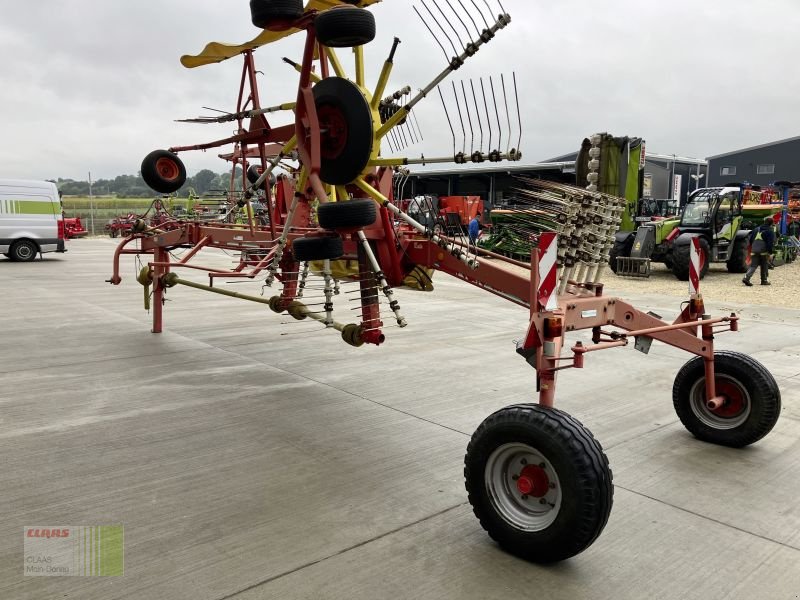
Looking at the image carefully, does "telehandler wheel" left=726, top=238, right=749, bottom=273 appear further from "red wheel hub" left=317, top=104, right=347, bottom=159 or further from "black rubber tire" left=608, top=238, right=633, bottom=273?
"red wheel hub" left=317, top=104, right=347, bottom=159

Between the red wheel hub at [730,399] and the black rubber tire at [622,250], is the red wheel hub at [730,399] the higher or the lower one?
the lower one

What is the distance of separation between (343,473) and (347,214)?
1525mm

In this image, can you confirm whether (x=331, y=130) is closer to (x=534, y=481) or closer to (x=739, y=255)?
(x=534, y=481)

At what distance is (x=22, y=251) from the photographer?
61.5 feet

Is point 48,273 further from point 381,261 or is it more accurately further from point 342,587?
point 342,587

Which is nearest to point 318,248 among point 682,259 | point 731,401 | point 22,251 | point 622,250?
point 731,401

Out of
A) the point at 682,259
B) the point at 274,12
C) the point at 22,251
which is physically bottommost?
the point at 22,251

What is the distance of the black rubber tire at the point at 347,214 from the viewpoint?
3.51 m

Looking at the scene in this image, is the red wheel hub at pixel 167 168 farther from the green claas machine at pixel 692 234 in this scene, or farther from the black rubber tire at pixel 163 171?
the green claas machine at pixel 692 234

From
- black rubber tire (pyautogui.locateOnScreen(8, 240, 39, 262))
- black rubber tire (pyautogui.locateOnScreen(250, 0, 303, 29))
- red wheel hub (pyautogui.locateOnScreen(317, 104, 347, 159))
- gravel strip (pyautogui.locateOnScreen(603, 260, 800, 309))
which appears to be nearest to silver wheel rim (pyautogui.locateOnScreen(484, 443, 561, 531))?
red wheel hub (pyautogui.locateOnScreen(317, 104, 347, 159))

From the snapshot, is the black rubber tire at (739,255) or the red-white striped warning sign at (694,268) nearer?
the red-white striped warning sign at (694,268)

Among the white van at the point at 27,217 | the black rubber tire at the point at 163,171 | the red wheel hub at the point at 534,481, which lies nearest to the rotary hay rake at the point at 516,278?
the red wheel hub at the point at 534,481

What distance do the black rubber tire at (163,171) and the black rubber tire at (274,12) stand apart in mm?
2867

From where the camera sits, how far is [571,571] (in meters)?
2.65
